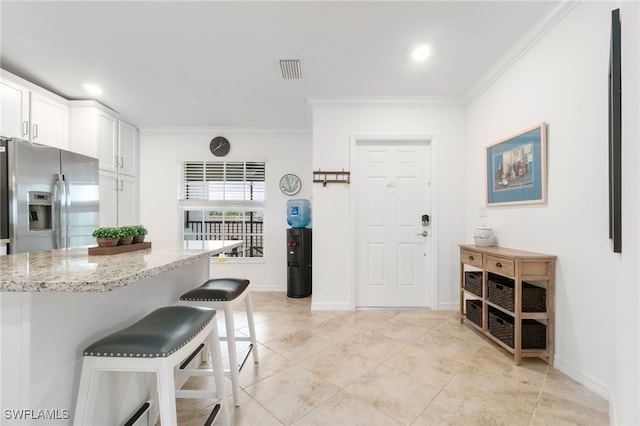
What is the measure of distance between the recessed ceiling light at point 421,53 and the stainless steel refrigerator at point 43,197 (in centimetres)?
357

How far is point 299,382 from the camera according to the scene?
1766mm

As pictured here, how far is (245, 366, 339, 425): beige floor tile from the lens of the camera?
4.95ft

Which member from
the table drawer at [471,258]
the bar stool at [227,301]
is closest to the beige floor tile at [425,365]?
the table drawer at [471,258]

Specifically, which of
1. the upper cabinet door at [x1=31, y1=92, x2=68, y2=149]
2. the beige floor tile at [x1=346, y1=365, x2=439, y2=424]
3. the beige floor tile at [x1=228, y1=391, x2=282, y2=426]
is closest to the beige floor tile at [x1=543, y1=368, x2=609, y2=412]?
the beige floor tile at [x1=346, y1=365, x2=439, y2=424]

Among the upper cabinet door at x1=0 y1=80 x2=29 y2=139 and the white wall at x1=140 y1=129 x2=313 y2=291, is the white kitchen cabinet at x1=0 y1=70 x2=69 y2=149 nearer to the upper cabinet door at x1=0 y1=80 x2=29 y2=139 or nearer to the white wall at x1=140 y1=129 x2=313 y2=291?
the upper cabinet door at x1=0 y1=80 x2=29 y2=139

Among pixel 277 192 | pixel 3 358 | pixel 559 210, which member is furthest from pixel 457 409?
pixel 277 192

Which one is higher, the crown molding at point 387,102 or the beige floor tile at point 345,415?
the crown molding at point 387,102

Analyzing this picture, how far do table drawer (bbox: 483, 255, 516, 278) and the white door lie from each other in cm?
97

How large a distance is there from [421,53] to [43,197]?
3.74 meters

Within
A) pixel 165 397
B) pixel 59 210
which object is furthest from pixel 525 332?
pixel 59 210

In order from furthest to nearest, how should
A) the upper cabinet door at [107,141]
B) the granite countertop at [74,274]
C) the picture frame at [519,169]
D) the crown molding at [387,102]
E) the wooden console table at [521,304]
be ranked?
1. the upper cabinet door at [107,141]
2. the crown molding at [387,102]
3. the picture frame at [519,169]
4. the wooden console table at [521,304]
5. the granite countertop at [74,274]

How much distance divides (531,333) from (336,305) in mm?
1861

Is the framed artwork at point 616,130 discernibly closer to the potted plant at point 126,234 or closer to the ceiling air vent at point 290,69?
the ceiling air vent at point 290,69

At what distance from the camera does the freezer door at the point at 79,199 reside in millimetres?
2677
